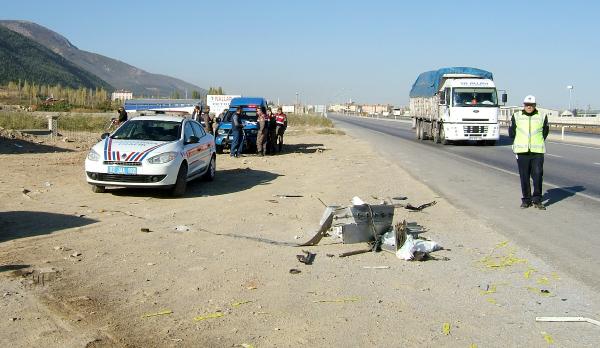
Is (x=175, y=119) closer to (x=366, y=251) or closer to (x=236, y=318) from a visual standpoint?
(x=366, y=251)

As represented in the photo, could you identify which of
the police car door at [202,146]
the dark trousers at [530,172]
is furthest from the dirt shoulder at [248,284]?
the police car door at [202,146]

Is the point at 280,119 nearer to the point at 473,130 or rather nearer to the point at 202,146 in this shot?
the point at 473,130

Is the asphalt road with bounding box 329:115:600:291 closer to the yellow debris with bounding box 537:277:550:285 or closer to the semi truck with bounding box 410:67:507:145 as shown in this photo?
the yellow debris with bounding box 537:277:550:285

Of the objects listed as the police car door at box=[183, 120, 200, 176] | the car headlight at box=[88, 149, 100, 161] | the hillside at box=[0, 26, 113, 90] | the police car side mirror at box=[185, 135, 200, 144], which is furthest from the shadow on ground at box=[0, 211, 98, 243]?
the hillside at box=[0, 26, 113, 90]

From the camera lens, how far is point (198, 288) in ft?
20.1

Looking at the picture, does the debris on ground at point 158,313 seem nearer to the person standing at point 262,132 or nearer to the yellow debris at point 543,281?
the yellow debris at point 543,281

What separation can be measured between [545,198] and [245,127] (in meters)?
13.7

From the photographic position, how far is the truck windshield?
95.4 ft

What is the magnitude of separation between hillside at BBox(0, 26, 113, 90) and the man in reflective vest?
13878cm

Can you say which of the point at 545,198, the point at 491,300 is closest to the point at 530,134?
the point at 545,198

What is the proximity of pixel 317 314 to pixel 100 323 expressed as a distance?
177cm

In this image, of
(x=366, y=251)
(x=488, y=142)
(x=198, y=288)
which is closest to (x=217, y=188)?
(x=366, y=251)

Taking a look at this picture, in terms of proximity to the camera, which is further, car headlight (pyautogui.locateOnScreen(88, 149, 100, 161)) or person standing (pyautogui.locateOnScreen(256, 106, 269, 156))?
person standing (pyautogui.locateOnScreen(256, 106, 269, 156))

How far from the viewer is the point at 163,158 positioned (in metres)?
11.9
